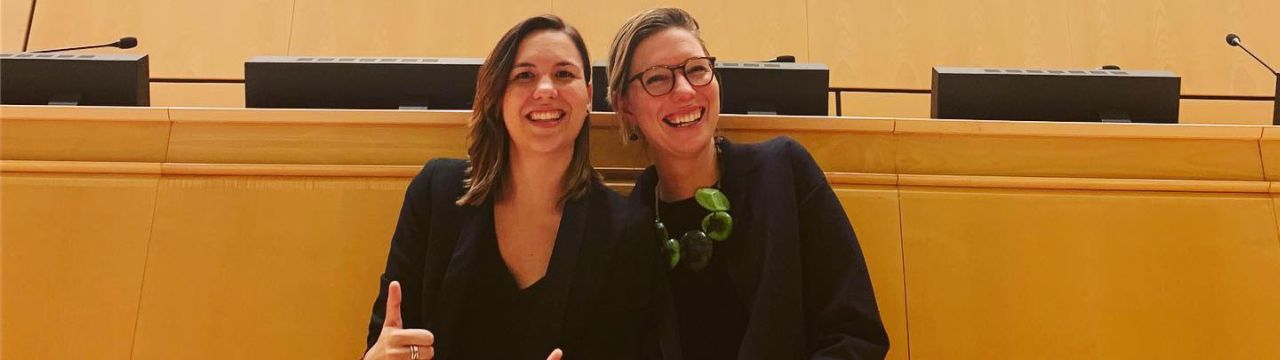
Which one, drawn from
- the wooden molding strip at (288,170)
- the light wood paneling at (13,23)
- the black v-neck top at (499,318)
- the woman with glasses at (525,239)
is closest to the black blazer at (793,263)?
the woman with glasses at (525,239)

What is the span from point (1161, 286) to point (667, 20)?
36.4 inches

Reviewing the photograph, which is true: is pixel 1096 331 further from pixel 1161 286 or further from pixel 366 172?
pixel 366 172

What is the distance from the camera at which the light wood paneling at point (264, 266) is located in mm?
1138

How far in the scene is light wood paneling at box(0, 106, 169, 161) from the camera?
1215 mm

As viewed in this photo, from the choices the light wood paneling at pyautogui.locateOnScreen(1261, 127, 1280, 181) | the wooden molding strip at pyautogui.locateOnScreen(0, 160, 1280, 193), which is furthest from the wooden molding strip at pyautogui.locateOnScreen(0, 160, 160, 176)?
the light wood paneling at pyautogui.locateOnScreen(1261, 127, 1280, 181)

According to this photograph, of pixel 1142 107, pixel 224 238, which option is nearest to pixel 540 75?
pixel 224 238

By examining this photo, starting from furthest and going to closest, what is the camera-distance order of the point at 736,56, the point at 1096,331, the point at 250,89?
the point at 736,56 → the point at 250,89 → the point at 1096,331

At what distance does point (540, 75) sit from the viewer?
3.20 feet

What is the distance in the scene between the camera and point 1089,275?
1178mm

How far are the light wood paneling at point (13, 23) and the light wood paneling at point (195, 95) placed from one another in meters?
0.48

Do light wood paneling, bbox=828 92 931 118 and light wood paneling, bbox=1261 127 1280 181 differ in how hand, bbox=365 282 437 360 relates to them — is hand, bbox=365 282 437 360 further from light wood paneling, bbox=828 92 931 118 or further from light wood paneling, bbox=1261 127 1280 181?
light wood paneling, bbox=828 92 931 118

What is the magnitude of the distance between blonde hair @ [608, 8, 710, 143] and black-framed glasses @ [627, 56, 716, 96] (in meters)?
0.03

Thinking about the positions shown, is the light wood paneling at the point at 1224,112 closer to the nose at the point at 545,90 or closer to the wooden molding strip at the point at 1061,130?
the wooden molding strip at the point at 1061,130

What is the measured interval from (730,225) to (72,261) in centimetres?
106
